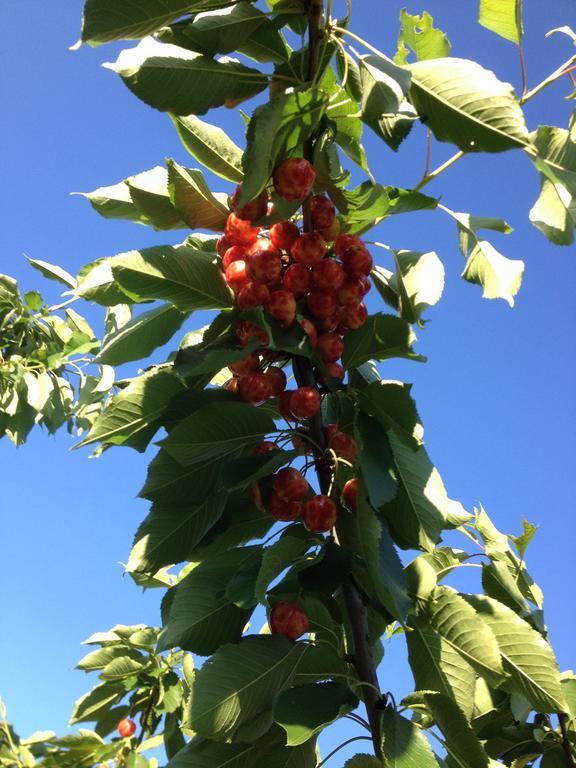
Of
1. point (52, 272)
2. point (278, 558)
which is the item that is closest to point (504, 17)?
point (278, 558)

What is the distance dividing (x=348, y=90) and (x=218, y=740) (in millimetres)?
1184

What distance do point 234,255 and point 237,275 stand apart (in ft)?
0.18

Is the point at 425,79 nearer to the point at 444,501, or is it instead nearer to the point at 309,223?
the point at 309,223

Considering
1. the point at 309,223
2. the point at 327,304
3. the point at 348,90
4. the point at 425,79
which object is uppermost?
the point at 348,90

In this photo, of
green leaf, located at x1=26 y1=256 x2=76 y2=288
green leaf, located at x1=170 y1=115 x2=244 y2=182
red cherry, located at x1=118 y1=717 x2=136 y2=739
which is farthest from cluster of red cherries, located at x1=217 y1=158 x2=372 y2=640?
green leaf, located at x1=26 y1=256 x2=76 y2=288

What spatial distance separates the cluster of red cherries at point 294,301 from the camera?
134 centimetres

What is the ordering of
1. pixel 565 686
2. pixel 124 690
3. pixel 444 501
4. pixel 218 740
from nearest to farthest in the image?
pixel 218 740, pixel 444 501, pixel 565 686, pixel 124 690

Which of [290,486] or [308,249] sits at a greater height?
[308,249]

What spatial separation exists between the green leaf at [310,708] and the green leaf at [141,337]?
73 centimetres

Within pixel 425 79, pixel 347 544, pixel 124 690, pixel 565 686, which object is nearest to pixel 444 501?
pixel 347 544

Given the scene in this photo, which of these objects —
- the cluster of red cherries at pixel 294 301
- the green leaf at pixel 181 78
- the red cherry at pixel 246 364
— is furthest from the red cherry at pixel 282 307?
the green leaf at pixel 181 78

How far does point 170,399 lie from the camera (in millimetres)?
1427

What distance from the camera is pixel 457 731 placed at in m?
1.33

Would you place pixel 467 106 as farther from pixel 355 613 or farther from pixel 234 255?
pixel 355 613
